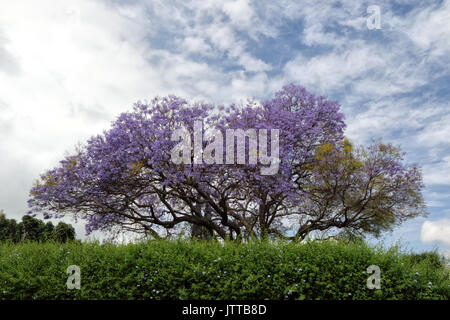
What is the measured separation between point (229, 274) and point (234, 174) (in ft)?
25.8

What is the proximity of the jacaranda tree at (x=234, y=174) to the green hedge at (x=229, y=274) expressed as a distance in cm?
605

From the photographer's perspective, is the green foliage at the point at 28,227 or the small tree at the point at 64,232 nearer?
the small tree at the point at 64,232

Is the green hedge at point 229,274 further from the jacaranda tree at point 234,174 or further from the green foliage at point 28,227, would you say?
the green foliage at point 28,227

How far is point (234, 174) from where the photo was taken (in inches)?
599

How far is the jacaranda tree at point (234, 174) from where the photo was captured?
1528 centimetres

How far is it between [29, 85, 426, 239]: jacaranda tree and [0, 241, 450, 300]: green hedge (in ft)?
19.8

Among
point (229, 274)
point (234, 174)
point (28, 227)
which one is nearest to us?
point (229, 274)

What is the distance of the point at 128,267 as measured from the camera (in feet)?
26.6

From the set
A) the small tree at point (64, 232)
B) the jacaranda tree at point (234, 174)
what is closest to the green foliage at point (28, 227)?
the small tree at point (64, 232)

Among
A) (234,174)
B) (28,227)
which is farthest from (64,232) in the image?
(234,174)

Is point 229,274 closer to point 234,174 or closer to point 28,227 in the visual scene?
point 234,174
